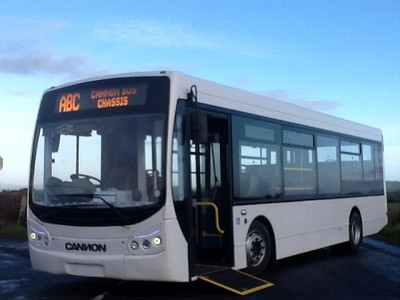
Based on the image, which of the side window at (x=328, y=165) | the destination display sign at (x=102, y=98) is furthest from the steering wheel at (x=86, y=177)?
the side window at (x=328, y=165)

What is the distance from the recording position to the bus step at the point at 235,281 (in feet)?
30.3

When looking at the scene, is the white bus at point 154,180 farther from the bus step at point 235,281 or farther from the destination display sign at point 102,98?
the bus step at point 235,281

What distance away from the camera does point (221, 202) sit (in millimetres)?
10375

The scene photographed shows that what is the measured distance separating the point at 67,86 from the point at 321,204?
609cm

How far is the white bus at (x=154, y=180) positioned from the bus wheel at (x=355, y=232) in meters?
3.86

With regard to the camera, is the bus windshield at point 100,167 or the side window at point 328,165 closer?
the bus windshield at point 100,167

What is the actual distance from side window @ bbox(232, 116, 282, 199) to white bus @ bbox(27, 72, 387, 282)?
0.02m

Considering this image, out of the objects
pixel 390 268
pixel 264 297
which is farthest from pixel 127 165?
pixel 390 268

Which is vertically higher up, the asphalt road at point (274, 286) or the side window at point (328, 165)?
the side window at point (328, 165)

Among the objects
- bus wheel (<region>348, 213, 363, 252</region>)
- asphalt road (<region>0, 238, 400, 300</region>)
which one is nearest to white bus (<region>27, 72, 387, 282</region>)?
asphalt road (<region>0, 238, 400, 300</region>)

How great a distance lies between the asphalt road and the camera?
966cm

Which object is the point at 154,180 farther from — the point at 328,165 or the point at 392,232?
the point at 392,232

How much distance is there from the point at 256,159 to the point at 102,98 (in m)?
3.05

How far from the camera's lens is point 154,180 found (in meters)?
8.79
